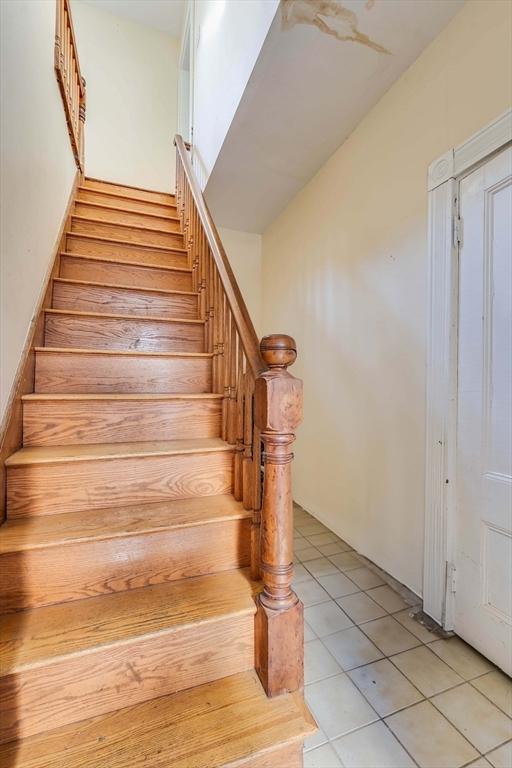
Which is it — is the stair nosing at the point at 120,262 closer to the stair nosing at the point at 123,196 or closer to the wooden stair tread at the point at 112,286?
the wooden stair tread at the point at 112,286

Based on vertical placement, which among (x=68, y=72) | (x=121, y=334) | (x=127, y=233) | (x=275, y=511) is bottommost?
(x=275, y=511)

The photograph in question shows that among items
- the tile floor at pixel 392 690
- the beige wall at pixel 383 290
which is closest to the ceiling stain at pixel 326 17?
the beige wall at pixel 383 290


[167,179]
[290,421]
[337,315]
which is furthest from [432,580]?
[167,179]

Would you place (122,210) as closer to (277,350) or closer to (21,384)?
(21,384)

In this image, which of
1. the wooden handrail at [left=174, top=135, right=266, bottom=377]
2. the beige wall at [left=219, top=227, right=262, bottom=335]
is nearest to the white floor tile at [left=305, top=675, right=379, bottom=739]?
the wooden handrail at [left=174, top=135, right=266, bottom=377]

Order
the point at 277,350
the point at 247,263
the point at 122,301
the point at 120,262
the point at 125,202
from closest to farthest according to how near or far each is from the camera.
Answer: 1. the point at 277,350
2. the point at 122,301
3. the point at 120,262
4. the point at 125,202
5. the point at 247,263

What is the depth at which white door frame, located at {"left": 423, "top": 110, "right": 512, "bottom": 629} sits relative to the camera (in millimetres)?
1535

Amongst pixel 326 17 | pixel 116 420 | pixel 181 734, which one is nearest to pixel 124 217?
pixel 326 17

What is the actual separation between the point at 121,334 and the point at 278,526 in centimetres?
139

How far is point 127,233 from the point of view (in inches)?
105

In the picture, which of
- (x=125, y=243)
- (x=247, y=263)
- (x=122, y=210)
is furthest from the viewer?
(x=247, y=263)

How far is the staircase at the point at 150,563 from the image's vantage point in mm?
865

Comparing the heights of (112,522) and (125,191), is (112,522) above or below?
below

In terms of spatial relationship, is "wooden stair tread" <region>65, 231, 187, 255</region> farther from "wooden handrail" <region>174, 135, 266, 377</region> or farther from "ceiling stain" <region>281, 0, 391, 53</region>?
"ceiling stain" <region>281, 0, 391, 53</region>
